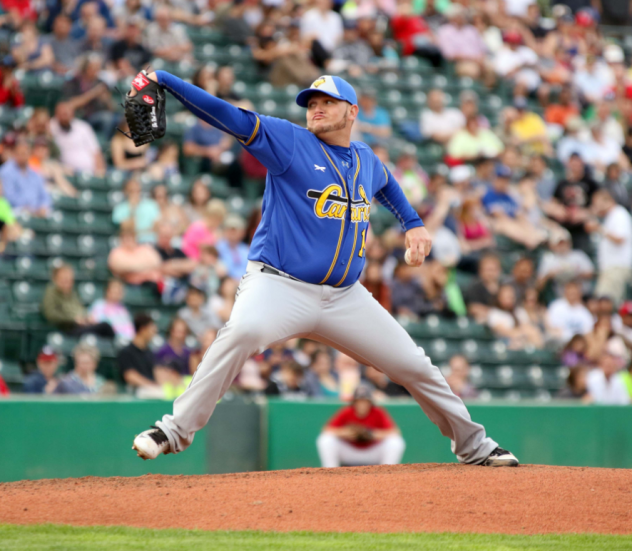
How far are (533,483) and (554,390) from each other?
5786 mm

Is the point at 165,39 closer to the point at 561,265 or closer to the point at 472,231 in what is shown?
the point at 472,231

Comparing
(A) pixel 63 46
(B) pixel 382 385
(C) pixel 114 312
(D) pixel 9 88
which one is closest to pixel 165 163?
(D) pixel 9 88

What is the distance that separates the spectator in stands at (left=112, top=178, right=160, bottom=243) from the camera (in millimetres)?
9484

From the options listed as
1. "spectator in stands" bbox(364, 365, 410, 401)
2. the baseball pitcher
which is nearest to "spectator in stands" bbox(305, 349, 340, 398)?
"spectator in stands" bbox(364, 365, 410, 401)

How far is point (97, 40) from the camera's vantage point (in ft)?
36.2

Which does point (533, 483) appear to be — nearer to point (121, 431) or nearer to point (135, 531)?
point (135, 531)

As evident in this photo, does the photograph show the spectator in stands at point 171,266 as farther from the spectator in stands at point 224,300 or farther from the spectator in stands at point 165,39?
the spectator in stands at point 165,39

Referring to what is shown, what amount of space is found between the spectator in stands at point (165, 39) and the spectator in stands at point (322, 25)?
196cm

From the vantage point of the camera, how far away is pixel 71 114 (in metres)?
9.98

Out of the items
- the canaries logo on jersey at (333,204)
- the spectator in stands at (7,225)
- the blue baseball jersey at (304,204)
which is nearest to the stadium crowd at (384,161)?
the spectator in stands at (7,225)

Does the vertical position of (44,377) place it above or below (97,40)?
below

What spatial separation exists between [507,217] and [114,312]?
5.47 metres

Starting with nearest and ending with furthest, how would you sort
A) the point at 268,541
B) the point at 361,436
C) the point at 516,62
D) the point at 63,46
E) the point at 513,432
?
the point at 268,541
the point at 361,436
the point at 513,432
the point at 63,46
the point at 516,62

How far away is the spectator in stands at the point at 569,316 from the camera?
10789mm
